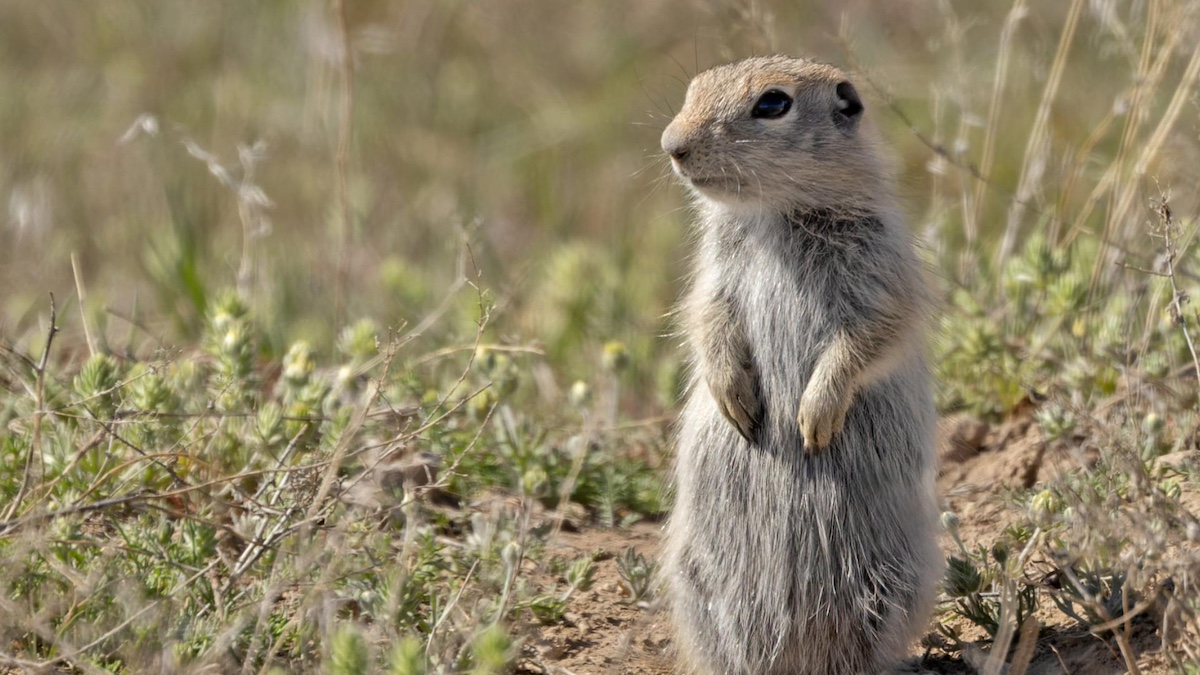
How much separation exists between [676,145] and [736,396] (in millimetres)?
745

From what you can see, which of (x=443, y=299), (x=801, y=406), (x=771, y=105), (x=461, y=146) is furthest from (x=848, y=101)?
(x=461, y=146)

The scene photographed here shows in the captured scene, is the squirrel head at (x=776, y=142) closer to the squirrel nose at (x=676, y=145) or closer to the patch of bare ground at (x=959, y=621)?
the squirrel nose at (x=676, y=145)

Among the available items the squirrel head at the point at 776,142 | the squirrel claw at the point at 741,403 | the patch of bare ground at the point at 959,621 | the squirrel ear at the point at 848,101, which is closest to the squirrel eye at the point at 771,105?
the squirrel head at the point at 776,142

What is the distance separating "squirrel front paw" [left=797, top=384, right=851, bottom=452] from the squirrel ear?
2.89 feet

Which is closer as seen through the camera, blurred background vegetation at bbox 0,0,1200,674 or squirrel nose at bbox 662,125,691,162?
blurred background vegetation at bbox 0,0,1200,674

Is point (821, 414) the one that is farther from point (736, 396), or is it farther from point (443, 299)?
point (443, 299)

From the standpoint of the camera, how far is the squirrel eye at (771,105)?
13.5ft

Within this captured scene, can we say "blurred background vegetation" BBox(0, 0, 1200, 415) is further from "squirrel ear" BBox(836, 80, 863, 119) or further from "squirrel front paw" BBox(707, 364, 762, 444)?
"squirrel front paw" BBox(707, 364, 762, 444)

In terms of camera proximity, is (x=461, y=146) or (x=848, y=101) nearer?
(x=848, y=101)

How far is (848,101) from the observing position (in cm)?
429

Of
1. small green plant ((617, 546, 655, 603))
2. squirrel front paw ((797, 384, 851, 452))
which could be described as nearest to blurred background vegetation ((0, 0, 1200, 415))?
squirrel front paw ((797, 384, 851, 452))

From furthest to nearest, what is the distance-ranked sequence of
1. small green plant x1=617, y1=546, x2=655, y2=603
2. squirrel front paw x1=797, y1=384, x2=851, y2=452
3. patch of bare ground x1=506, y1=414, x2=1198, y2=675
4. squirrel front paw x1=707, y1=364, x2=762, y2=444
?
small green plant x1=617, y1=546, x2=655, y2=603 < squirrel front paw x1=707, y1=364, x2=762, y2=444 < squirrel front paw x1=797, y1=384, x2=851, y2=452 < patch of bare ground x1=506, y1=414, x2=1198, y2=675

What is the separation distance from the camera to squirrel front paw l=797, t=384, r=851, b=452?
12.9 ft

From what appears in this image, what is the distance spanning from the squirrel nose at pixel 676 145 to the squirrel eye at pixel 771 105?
0.25m
